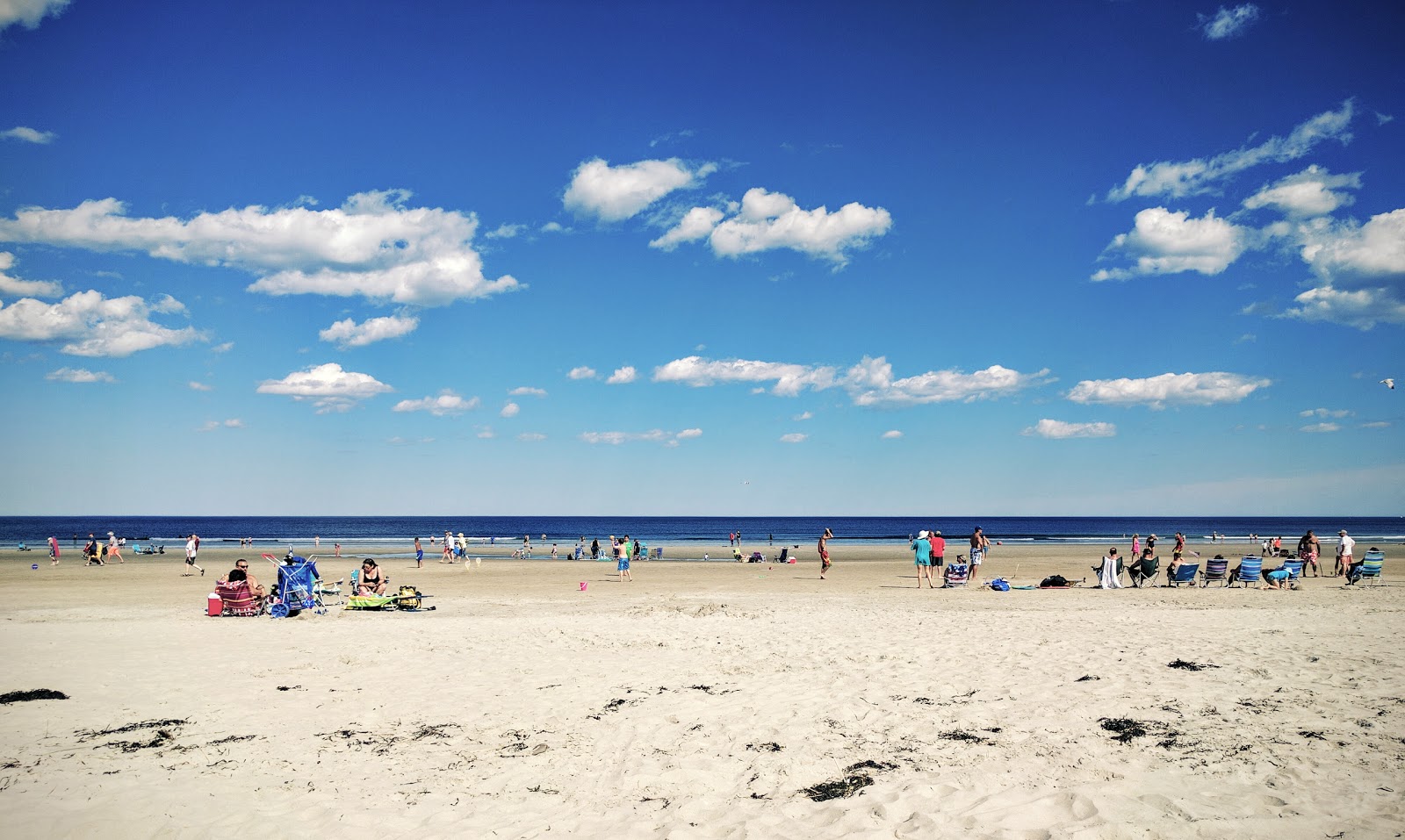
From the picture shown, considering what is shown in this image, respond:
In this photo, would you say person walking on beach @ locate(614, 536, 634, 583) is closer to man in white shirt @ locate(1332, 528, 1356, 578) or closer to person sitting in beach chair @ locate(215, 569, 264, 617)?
person sitting in beach chair @ locate(215, 569, 264, 617)

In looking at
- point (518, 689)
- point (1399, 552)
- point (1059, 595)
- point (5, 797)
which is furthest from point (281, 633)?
point (1399, 552)

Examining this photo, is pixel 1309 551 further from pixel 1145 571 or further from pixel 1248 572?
pixel 1145 571

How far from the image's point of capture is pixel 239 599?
1673 cm

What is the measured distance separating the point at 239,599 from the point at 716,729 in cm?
1341

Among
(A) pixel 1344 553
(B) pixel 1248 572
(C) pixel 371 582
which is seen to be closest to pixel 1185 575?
(B) pixel 1248 572

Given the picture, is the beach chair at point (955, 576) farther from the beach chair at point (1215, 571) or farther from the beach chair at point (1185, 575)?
the beach chair at point (1215, 571)

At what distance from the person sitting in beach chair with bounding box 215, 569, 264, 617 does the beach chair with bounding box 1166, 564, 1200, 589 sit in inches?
937

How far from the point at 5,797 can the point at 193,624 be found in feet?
32.9

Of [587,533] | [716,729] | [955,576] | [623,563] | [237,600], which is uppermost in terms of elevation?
[716,729]

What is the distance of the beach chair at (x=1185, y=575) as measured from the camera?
898 inches

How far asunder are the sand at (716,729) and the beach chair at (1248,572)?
7.59m

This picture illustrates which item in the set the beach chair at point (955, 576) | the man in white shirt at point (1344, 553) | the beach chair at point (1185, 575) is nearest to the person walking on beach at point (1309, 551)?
the man in white shirt at point (1344, 553)

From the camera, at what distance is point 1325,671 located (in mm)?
9234

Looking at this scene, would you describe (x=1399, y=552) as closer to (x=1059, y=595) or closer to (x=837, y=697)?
(x=1059, y=595)
